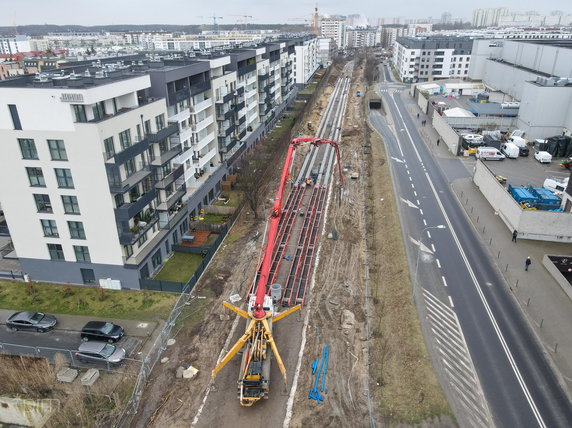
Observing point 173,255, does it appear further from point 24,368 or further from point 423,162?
point 423,162

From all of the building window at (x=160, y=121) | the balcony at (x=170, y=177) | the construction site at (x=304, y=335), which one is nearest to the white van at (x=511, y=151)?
the construction site at (x=304, y=335)

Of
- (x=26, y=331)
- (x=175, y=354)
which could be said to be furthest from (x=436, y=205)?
(x=26, y=331)

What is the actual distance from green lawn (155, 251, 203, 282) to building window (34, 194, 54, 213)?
41.5 feet

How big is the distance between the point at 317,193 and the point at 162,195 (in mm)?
28403

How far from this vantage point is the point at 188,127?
5378cm

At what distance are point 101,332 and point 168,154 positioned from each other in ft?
64.9

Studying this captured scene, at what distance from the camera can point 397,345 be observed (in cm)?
3381

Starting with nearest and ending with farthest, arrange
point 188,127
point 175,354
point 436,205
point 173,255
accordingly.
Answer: point 175,354 → point 173,255 → point 188,127 → point 436,205

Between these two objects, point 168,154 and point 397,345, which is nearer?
point 397,345

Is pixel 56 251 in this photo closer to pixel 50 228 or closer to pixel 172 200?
pixel 50 228

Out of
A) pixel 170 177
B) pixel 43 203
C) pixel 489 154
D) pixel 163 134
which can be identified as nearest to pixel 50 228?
pixel 43 203

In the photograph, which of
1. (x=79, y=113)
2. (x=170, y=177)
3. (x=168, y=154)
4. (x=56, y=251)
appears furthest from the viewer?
(x=170, y=177)

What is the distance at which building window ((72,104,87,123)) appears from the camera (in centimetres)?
3459

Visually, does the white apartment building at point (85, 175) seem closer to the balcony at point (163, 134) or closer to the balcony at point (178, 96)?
the balcony at point (163, 134)
